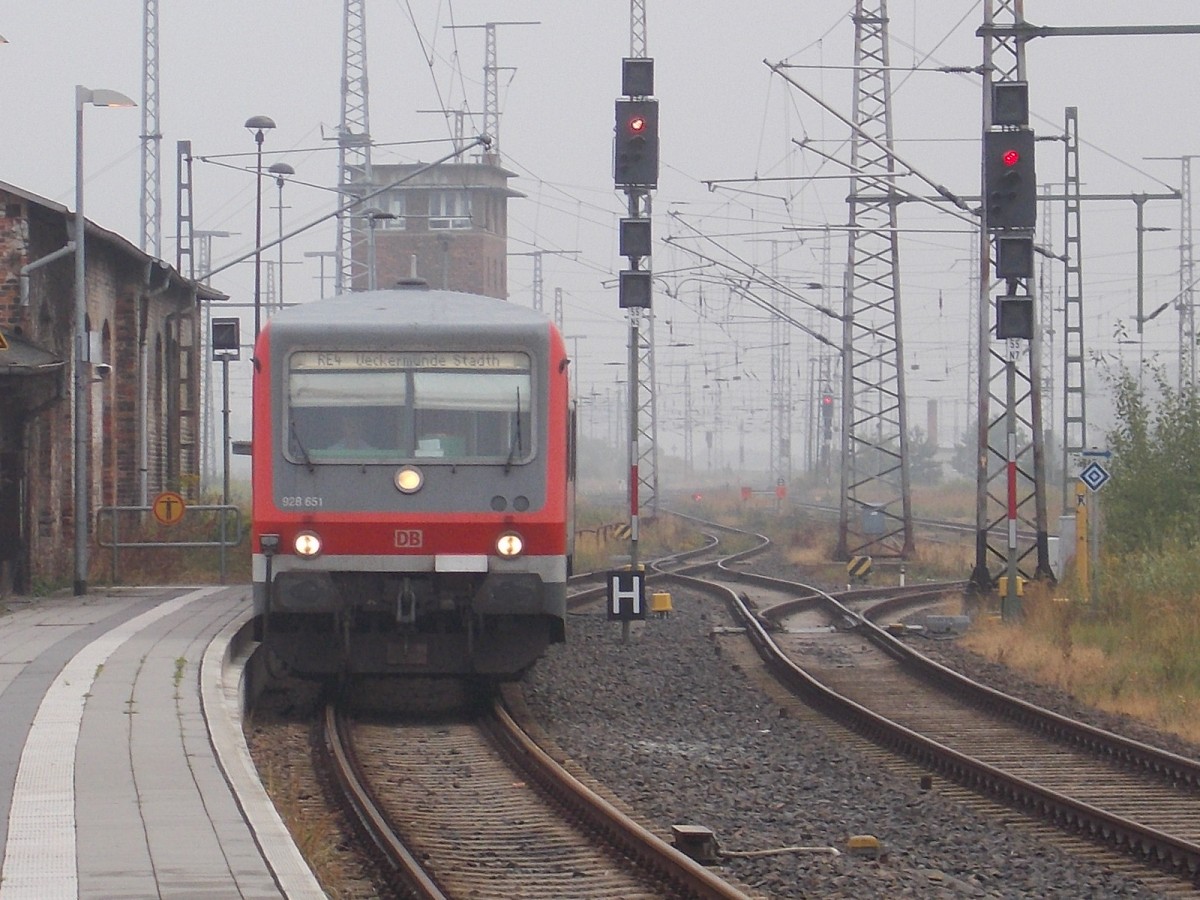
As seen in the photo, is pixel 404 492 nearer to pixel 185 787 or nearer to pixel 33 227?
pixel 185 787

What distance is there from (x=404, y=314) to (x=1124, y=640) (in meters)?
8.82

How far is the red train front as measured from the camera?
41.3 feet

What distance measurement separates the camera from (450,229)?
79.5 m

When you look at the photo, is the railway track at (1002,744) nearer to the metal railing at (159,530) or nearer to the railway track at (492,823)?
the railway track at (492,823)

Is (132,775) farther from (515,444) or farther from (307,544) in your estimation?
(515,444)

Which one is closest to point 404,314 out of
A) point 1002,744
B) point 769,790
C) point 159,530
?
point 769,790

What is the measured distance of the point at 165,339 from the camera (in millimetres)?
31344

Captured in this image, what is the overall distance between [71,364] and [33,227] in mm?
1722

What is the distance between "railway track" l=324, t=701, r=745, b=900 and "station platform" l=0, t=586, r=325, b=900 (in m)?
0.70

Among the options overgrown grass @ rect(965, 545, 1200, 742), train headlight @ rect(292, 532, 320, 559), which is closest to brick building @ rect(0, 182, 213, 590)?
train headlight @ rect(292, 532, 320, 559)

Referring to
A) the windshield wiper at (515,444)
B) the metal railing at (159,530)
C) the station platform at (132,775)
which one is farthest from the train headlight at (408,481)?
the metal railing at (159,530)

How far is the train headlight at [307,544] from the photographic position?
12555mm

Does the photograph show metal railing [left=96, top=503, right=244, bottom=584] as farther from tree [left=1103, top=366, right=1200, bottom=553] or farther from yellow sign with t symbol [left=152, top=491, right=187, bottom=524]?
tree [left=1103, top=366, right=1200, bottom=553]

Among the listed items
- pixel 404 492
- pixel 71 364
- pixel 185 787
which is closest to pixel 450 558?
pixel 404 492
